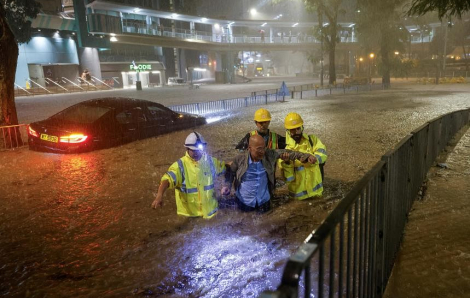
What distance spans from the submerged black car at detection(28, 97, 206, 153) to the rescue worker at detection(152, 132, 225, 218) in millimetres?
5215

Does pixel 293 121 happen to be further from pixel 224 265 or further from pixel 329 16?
pixel 329 16

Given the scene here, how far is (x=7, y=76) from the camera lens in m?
10.0

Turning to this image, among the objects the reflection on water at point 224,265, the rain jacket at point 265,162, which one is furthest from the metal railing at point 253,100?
the reflection on water at point 224,265

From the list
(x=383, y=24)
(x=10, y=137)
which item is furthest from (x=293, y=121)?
(x=383, y=24)

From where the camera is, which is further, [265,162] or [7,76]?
[7,76]

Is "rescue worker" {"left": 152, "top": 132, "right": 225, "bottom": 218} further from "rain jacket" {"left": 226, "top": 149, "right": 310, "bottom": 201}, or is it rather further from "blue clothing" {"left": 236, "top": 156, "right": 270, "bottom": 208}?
"blue clothing" {"left": 236, "top": 156, "right": 270, "bottom": 208}

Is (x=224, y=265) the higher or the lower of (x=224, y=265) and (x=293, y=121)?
the lower

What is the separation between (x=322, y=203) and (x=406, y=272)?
2167mm

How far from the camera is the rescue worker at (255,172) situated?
4891 mm

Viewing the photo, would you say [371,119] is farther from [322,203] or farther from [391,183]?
[391,183]

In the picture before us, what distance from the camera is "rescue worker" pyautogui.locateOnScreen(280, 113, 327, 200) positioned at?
17.3 feet

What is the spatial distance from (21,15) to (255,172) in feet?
110


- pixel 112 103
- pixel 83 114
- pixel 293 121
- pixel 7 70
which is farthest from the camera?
pixel 7 70

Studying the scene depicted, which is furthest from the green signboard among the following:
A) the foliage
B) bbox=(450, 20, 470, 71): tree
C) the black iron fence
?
bbox=(450, 20, 470, 71): tree
